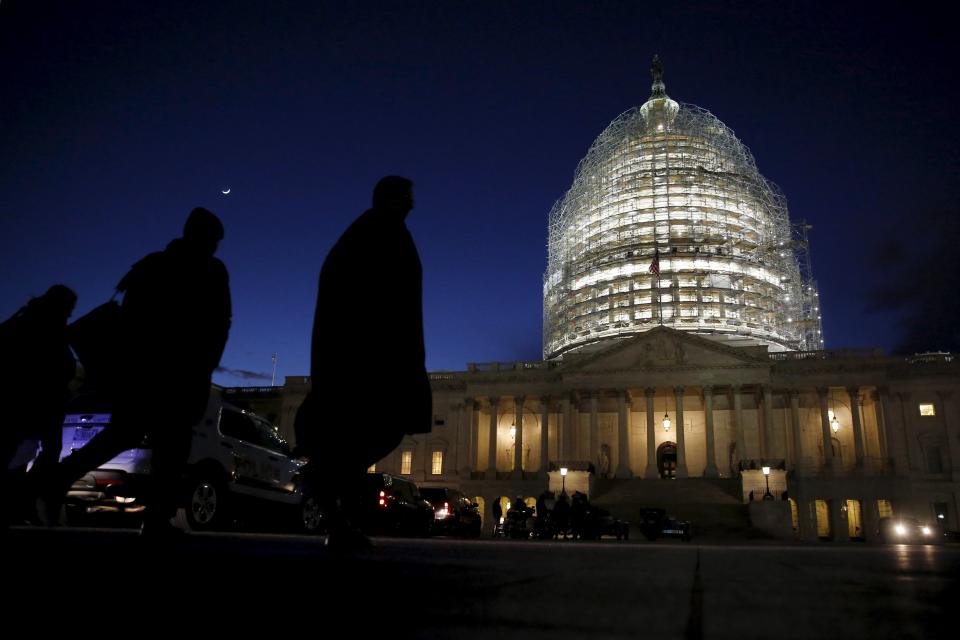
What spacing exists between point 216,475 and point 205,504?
20.3 inches

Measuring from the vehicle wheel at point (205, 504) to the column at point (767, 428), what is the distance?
46.0 meters

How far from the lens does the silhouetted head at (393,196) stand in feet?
20.1

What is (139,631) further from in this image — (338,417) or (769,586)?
(338,417)

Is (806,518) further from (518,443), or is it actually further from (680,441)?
(518,443)

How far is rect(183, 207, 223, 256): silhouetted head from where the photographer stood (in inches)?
267

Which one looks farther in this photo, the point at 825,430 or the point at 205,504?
the point at 825,430

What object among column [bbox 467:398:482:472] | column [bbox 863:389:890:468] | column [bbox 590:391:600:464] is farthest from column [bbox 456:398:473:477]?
column [bbox 863:389:890:468]

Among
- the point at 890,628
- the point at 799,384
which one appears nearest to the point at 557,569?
the point at 890,628

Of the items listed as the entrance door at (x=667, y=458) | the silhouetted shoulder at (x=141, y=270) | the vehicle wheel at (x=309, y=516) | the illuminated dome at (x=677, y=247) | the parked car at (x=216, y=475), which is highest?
the illuminated dome at (x=677, y=247)

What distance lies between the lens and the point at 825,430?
170 feet

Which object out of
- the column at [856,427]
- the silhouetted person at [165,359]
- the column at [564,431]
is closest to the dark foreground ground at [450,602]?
the silhouetted person at [165,359]

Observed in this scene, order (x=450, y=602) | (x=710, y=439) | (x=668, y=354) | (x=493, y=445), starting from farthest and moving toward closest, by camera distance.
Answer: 1. (x=493, y=445)
2. (x=668, y=354)
3. (x=710, y=439)
4. (x=450, y=602)

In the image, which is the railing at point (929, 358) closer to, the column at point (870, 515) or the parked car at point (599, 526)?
the column at point (870, 515)

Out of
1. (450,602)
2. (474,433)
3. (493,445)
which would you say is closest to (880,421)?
(493,445)
